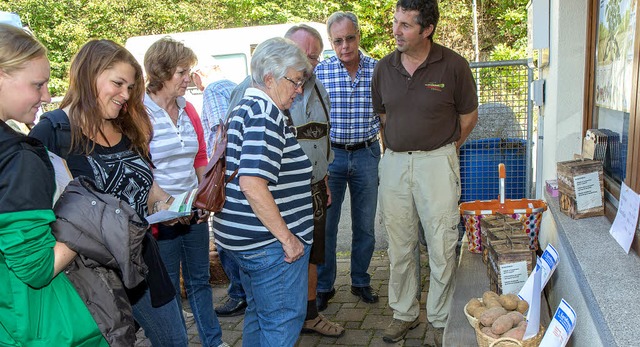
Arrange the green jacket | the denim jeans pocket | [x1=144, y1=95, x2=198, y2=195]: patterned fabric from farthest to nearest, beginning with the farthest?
[x1=144, y1=95, x2=198, y2=195]: patterned fabric → the denim jeans pocket → the green jacket

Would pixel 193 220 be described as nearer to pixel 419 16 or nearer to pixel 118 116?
pixel 118 116

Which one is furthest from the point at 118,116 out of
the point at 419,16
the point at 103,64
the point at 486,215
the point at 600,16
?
the point at 600,16

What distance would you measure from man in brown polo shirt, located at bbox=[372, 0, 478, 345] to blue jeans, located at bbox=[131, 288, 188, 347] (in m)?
1.57

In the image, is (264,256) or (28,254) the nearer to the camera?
(28,254)

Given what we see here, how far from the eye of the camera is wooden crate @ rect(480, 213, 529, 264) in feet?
9.27

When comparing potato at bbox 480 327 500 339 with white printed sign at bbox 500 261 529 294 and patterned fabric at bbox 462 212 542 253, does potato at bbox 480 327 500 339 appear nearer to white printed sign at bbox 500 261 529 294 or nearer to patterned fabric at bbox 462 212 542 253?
white printed sign at bbox 500 261 529 294

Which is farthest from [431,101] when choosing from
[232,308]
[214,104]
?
[232,308]

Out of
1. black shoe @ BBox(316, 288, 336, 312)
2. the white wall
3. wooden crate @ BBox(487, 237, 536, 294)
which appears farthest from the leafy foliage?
wooden crate @ BBox(487, 237, 536, 294)

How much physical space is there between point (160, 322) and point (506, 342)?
4.83 ft

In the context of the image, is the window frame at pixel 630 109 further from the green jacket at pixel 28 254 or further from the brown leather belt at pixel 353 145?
the green jacket at pixel 28 254

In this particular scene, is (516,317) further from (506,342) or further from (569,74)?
(569,74)

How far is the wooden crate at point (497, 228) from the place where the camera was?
2.83m

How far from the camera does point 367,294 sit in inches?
173

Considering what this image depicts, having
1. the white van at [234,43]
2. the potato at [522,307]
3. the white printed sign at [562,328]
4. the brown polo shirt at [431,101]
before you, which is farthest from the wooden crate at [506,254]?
the white van at [234,43]
